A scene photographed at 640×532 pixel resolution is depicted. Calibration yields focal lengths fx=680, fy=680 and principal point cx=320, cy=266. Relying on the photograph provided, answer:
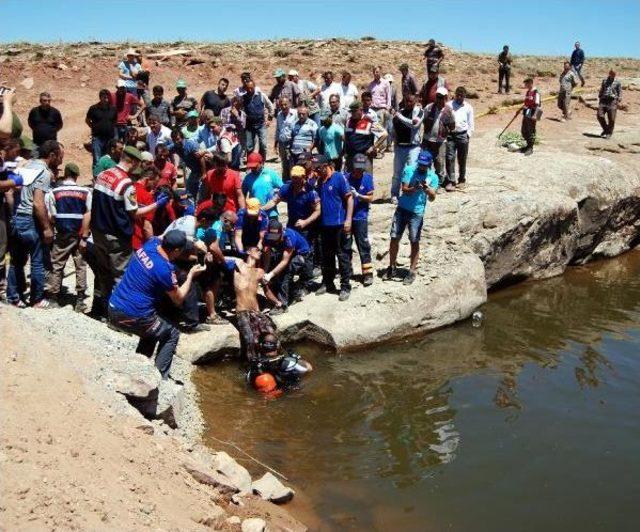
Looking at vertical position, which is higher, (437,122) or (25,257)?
(437,122)

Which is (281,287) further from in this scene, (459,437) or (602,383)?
(602,383)

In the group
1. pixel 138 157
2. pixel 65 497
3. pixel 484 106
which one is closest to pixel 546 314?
pixel 138 157

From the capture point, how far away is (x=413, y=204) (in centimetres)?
992

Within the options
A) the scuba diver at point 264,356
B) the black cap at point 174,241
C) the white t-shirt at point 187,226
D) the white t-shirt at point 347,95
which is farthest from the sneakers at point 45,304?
→ the white t-shirt at point 347,95

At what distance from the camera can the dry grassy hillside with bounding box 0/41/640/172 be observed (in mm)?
23672

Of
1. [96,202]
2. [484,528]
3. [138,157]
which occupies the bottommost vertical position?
[484,528]

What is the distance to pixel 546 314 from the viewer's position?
11.1m

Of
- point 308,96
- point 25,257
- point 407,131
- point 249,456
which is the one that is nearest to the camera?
point 249,456

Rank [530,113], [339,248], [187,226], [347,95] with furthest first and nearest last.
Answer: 1. [530,113]
2. [347,95]
3. [339,248]
4. [187,226]

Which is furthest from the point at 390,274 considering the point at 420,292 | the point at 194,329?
the point at 194,329

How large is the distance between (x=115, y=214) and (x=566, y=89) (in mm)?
15133

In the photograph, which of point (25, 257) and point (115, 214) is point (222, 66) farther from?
point (115, 214)

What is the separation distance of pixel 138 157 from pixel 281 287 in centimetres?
279

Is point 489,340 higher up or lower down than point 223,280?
lower down
